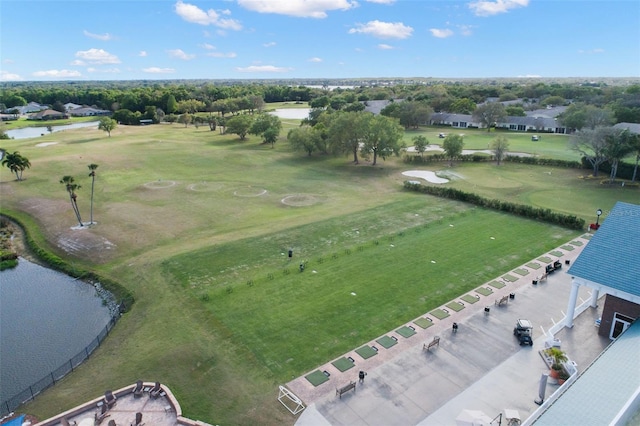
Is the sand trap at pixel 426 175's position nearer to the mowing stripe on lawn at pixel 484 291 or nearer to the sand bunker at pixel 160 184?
the mowing stripe on lawn at pixel 484 291

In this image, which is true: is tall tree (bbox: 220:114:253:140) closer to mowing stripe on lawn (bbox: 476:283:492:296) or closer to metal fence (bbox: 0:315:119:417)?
metal fence (bbox: 0:315:119:417)

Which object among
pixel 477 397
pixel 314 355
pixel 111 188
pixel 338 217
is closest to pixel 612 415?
pixel 477 397

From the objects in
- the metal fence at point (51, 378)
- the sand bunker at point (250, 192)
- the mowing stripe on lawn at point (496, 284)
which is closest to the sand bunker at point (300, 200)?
the sand bunker at point (250, 192)

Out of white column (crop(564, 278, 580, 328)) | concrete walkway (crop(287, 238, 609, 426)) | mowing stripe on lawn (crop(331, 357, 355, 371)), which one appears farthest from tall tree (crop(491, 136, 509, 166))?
mowing stripe on lawn (crop(331, 357, 355, 371))

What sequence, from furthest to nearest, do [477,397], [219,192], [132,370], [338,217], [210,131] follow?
[210,131] → [219,192] → [338,217] → [132,370] → [477,397]

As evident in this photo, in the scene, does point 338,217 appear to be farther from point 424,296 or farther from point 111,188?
point 111,188

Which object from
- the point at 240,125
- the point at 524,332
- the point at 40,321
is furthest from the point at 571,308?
the point at 240,125
